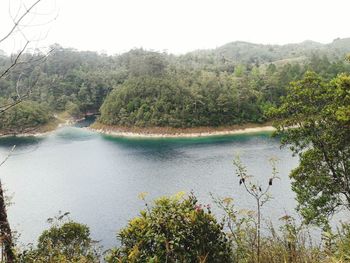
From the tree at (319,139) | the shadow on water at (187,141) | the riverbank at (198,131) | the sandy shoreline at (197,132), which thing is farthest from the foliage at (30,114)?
the tree at (319,139)

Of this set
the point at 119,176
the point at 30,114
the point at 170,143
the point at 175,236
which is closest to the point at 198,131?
the point at 170,143

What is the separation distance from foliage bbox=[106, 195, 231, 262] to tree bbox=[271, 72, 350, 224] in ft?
21.4

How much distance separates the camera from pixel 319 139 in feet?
35.0

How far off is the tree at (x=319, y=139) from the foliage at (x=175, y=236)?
21.4 feet

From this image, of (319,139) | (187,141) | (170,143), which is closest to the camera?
(319,139)

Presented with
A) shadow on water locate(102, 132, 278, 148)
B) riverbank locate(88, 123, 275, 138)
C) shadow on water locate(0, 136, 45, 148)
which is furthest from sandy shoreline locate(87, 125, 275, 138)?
shadow on water locate(0, 136, 45, 148)

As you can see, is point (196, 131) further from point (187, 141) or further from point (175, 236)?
point (175, 236)

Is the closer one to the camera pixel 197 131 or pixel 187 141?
pixel 187 141

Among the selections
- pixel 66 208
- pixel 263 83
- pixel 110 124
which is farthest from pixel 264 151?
pixel 110 124

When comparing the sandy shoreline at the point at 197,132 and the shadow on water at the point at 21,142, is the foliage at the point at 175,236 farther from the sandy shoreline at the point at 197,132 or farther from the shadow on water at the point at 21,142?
the shadow on water at the point at 21,142

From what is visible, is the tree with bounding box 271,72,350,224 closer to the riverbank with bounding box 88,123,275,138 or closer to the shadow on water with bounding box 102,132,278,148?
the shadow on water with bounding box 102,132,278,148

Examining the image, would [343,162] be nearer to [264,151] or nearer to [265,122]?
[264,151]

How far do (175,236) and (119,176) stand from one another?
87.8 ft

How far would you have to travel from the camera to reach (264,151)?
3516cm
